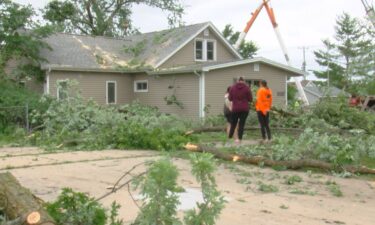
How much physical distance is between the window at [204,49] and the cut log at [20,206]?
23.9m

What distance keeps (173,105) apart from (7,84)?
760cm

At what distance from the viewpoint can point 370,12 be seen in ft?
58.9

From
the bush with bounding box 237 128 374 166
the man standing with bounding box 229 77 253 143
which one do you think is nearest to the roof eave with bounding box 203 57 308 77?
the man standing with bounding box 229 77 253 143

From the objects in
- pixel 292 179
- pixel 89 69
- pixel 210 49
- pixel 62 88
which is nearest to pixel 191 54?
pixel 210 49

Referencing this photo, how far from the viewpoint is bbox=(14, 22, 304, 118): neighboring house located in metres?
23.5

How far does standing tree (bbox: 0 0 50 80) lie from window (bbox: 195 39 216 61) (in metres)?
7.81

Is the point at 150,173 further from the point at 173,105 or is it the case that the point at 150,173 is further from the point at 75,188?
the point at 173,105

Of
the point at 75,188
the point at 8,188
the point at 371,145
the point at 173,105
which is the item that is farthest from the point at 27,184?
the point at 173,105

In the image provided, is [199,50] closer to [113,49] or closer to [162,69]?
[162,69]

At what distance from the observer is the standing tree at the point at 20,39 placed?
2345cm

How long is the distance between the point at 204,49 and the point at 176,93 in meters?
4.71

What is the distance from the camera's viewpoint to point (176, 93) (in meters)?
24.2

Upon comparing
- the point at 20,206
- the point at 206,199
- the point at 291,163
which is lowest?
the point at 291,163

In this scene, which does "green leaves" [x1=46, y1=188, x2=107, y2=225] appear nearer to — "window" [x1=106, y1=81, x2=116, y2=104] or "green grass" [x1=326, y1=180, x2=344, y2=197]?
"green grass" [x1=326, y1=180, x2=344, y2=197]
